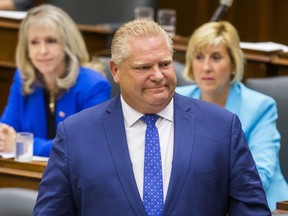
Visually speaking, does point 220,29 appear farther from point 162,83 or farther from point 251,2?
point 251,2

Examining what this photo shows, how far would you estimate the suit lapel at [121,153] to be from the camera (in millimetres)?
2523

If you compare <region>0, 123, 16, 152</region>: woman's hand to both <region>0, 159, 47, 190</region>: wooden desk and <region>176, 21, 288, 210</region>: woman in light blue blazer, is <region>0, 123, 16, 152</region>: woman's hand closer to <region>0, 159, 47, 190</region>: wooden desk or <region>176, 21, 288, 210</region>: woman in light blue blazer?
<region>0, 159, 47, 190</region>: wooden desk

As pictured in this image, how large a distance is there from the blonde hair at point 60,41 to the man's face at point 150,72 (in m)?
1.70

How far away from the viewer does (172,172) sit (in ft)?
8.33

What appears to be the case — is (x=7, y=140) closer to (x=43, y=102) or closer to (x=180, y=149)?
(x=43, y=102)

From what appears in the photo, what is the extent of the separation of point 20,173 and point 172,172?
1.17 metres

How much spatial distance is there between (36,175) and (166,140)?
102 cm

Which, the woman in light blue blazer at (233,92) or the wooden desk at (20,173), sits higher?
the woman in light blue blazer at (233,92)

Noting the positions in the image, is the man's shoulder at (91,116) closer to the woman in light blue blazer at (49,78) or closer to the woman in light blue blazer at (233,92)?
the woman in light blue blazer at (233,92)

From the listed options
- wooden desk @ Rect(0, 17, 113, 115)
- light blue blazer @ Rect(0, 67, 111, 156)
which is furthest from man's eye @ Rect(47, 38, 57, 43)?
wooden desk @ Rect(0, 17, 113, 115)

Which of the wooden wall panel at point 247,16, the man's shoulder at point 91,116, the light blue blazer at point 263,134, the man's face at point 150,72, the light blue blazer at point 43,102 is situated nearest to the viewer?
the man's face at point 150,72

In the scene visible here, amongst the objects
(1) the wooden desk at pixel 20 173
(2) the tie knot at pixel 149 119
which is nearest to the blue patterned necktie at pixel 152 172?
(2) the tie knot at pixel 149 119

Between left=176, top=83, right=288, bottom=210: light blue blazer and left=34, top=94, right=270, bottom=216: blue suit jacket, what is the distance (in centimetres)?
108

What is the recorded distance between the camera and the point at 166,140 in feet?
8.57
